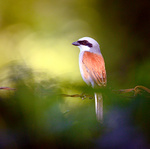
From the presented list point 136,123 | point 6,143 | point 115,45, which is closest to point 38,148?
point 6,143

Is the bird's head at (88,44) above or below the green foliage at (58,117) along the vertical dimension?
above

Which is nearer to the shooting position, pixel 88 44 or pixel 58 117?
pixel 58 117

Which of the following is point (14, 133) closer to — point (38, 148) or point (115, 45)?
point (38, 148)

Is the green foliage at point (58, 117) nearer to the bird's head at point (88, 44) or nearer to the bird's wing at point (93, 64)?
the bird's wing at point (93, 64)

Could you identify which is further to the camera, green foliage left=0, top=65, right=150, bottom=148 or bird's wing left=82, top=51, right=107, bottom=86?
bird's wing left=82, top=51, right=107, bottom=86

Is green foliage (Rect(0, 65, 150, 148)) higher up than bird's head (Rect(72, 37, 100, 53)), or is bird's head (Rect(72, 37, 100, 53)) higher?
bird's head (Rect(72, 37, 100, 53))

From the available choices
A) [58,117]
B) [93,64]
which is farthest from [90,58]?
[58,117]

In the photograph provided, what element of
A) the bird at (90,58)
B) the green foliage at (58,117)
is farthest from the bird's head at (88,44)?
the green foliage at (58,117)

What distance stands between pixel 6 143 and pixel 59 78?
135 millimetres

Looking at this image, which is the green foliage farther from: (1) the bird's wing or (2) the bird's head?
(2) the bird's head

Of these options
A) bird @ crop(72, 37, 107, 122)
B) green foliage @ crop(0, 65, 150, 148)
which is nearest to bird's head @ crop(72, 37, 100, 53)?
bird @ crop(72, 37, 107, 122)

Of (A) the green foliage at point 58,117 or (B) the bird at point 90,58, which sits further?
(B) the bird at point 90,58

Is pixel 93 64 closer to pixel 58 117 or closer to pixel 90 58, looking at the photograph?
pixel 90 58

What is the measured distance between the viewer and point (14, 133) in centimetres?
27
